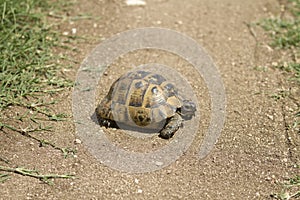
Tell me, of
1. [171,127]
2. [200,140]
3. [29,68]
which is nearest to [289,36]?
[200,140]

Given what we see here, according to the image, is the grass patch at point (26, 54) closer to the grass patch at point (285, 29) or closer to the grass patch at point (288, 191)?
the grass patch at point (288, 191)

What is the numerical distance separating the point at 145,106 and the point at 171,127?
0.97 ft

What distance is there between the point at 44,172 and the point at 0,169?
0.35 meters

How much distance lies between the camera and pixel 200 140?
4.07 metres

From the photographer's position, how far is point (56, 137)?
402 centimetres

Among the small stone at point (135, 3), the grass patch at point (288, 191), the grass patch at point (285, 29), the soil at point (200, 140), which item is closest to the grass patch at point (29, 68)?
the soil at point (200, 140)

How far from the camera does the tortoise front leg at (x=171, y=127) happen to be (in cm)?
400

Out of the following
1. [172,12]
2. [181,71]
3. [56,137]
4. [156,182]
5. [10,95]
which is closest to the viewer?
[156,182]

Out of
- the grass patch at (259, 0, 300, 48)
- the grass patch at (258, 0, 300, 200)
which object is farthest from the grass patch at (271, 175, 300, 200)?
the grass patch at (259, 0, 300, 48)

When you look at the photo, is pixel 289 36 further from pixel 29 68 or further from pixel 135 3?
pixel 29 68

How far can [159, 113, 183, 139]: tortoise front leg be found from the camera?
400 centimetres

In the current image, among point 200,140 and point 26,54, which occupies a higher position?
point 26,54

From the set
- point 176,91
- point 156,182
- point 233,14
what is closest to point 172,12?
point 233,14

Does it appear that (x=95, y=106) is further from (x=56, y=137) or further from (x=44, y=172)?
(x=44, y=172)
